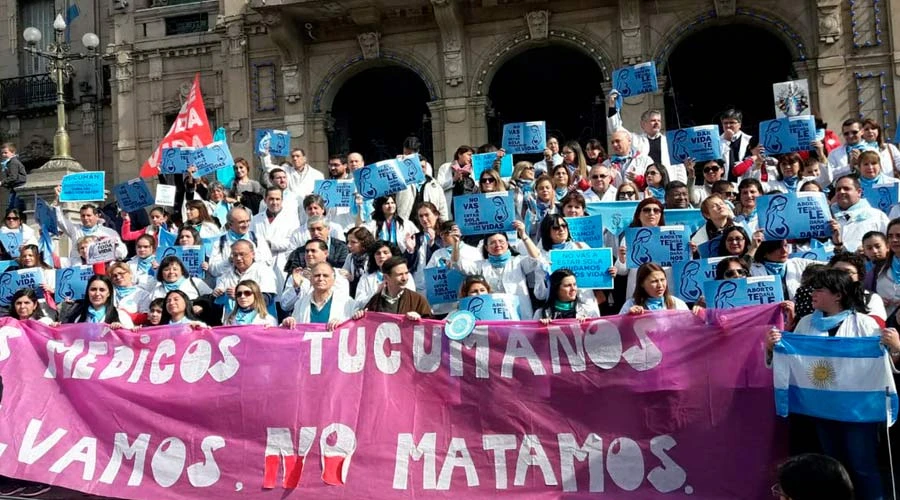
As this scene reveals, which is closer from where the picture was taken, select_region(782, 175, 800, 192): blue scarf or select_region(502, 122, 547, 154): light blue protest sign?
select_region(782, 175, 800, 192): blue scarf

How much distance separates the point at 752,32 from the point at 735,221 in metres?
11.7

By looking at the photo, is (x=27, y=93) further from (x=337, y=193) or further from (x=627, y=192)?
(x=627, y=192)

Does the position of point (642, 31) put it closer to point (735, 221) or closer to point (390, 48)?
point (390, 48)

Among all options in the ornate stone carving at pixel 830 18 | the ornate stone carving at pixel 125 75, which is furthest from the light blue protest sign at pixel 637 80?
the ornate stone carving at pixel 125 75

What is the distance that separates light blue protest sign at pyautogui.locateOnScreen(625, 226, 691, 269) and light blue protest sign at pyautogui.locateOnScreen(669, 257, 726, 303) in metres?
0.15

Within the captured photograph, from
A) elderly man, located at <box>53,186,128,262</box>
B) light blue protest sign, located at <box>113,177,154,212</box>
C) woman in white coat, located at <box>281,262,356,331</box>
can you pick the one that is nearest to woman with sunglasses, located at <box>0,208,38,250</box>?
elderly man, located at <box>53,186,128,262</box>

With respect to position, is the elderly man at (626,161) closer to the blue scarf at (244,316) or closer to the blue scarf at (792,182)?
the blue scarf at (792,182)

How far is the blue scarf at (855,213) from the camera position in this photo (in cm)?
855

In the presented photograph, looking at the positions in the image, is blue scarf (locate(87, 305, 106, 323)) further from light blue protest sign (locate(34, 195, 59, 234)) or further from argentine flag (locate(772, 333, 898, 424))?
argentine flag (locate(772, 333, 898, 424))

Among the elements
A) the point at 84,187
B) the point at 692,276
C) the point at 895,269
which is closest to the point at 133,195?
the point at 84,187

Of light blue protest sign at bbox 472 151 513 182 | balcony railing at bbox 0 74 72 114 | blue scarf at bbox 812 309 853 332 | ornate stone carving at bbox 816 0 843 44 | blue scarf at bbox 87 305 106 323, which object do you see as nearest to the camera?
blue scarf at bbox 812 309 853 332

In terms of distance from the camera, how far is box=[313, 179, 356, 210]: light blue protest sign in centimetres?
1166

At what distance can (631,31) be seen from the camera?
Result: 18.5 meters

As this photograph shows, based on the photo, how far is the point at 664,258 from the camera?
322 inches
